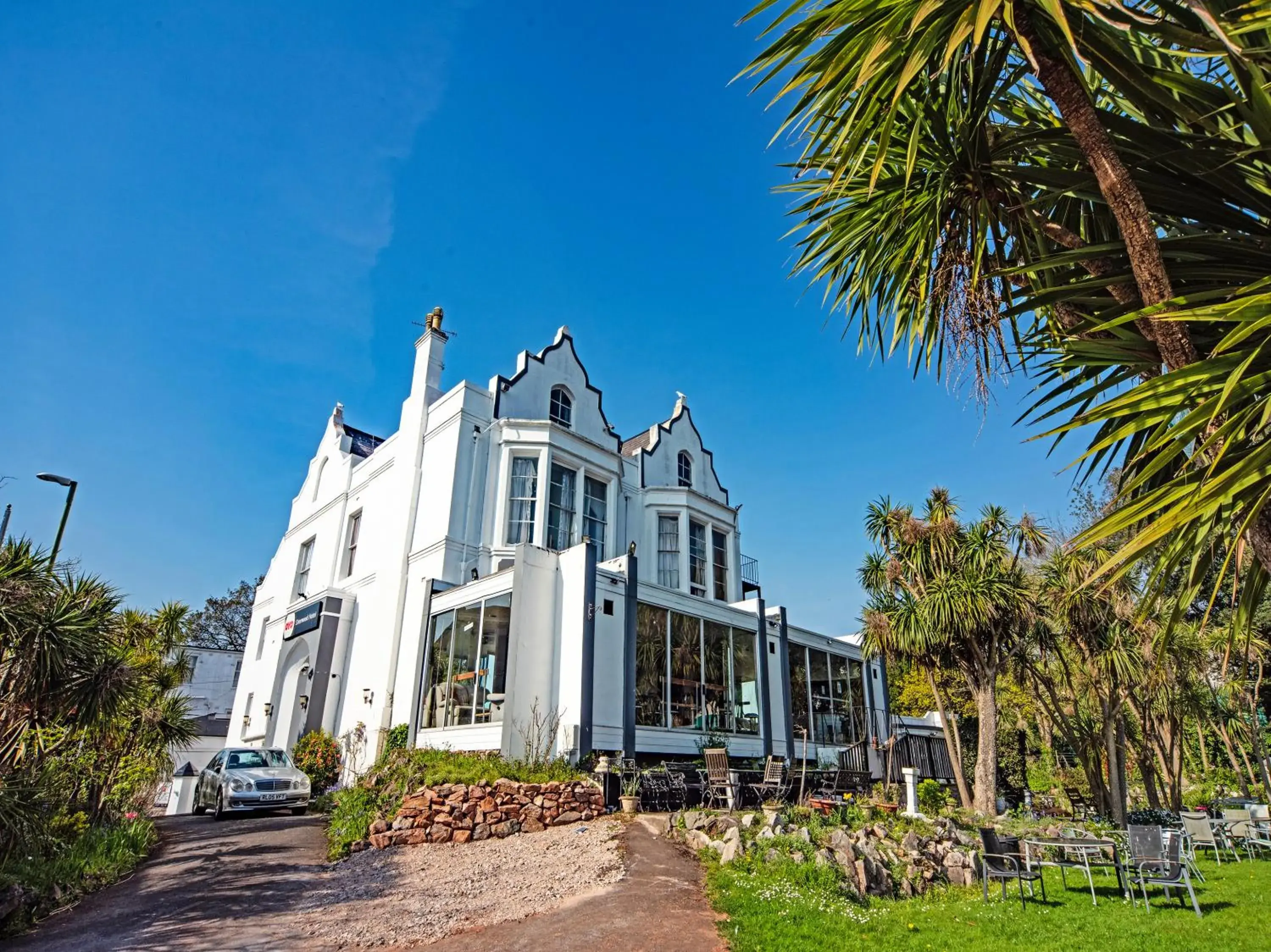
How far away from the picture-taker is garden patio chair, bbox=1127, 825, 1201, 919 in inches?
329

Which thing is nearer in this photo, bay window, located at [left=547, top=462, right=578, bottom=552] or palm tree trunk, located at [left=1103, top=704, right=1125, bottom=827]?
palm tree trunk, located at [left=1103, top=704, right=1125, bottom=827]

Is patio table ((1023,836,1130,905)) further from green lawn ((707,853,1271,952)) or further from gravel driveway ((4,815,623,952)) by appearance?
gravel driveway ((4,815,623,952))

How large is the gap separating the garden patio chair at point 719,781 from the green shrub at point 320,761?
326 inches

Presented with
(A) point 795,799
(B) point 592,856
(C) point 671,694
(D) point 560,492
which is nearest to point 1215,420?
(B) point 592,856

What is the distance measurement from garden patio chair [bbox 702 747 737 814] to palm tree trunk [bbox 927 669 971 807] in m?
6.12

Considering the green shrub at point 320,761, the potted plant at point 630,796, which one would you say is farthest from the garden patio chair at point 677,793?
the green shrub at point 320,761

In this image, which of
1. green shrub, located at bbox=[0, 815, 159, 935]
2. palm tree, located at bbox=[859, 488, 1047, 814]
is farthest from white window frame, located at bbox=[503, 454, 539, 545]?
green shrub, located at bbox=[0, 815, 159, 935]

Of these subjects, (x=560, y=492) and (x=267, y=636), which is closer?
(x=560, y=492)

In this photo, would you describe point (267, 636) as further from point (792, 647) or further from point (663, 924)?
point (663, 924)

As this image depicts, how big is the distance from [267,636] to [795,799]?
16333 millimetres

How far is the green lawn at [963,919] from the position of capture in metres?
6.73

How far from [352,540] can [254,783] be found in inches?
312

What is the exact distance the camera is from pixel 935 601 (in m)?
15.3

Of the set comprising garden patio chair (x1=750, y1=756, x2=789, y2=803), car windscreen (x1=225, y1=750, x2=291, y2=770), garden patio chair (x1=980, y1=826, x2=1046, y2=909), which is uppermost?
car windscreen (x1=225, y1=750, x2=291, y2=770)
